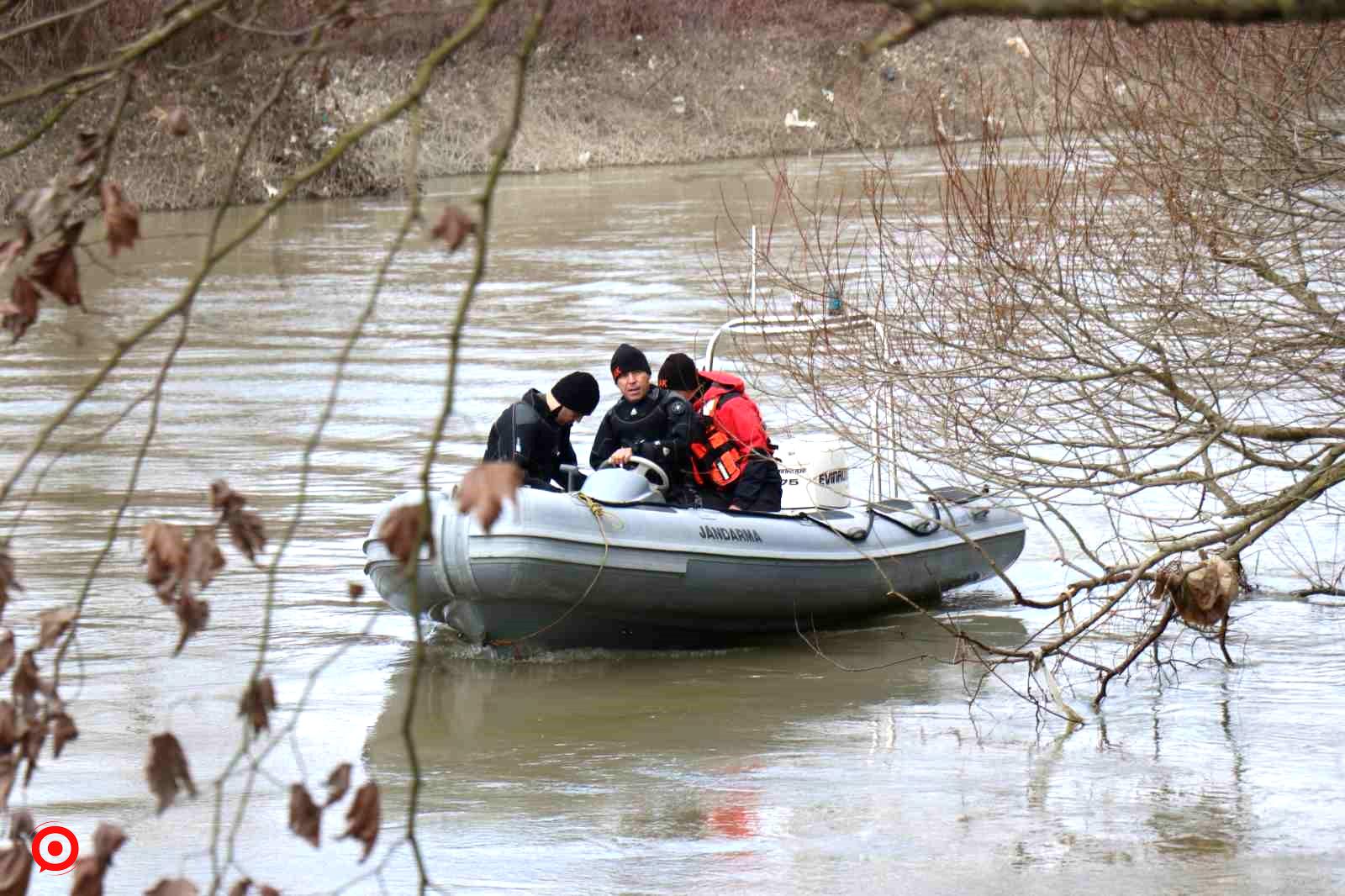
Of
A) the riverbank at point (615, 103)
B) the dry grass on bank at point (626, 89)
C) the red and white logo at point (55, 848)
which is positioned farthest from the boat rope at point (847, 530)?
the dry grass on bank at point (626, 89)

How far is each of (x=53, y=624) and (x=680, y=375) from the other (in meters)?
5.40

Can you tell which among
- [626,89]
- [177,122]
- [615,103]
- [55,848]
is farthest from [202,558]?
[626,89]

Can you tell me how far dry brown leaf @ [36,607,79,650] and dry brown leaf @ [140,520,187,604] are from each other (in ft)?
0.49

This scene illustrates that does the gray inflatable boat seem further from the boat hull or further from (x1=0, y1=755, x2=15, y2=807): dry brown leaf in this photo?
(x1=0, y1=755, x2=15, y2=807): dry brown leaf

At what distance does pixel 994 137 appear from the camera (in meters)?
6.77

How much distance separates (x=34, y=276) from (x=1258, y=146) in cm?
533

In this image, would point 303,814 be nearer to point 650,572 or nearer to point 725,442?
point 650,572

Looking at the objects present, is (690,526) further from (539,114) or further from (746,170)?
(539,114)

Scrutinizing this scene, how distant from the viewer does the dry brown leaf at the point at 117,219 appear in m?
2.15

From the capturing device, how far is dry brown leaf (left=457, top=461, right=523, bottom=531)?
1770 millimetres

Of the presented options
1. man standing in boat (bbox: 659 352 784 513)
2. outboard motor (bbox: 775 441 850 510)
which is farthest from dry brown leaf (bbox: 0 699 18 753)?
outboard motor (bbox: 775 441 850 510)

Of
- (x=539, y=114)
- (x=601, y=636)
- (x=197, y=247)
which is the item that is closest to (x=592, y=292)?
(x=197, y=247)

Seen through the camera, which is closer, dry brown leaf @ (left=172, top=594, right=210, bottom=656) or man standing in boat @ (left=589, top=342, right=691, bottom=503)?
dry brown leaf @ (left=172, top=594, right=210, bottom=656)

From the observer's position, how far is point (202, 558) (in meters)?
2.05
